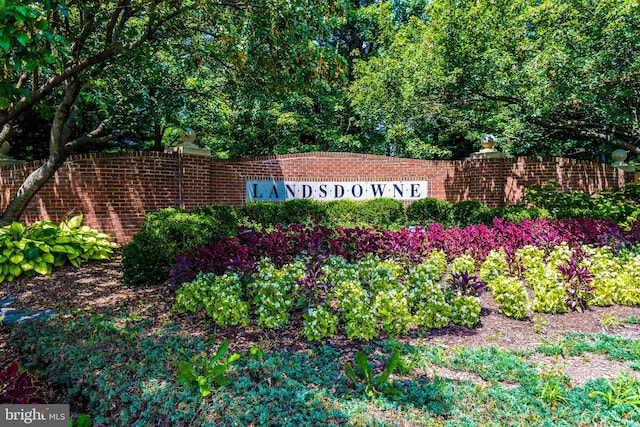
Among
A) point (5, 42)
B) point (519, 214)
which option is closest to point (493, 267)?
point (519, 214)

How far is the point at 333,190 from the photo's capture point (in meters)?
9.82

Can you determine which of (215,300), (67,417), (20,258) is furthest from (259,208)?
(67,417)

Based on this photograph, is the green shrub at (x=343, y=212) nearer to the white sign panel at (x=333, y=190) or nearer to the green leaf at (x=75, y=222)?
the white sign panel at (x=333, y=190)

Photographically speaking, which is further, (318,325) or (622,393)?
(318,325)

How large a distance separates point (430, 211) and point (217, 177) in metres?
4.90

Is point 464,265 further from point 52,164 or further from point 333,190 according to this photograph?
point 52,164

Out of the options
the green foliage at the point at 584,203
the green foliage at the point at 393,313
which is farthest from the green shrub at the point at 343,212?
the green foliage at the point at 393,313

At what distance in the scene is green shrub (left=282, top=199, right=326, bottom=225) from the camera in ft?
26.8

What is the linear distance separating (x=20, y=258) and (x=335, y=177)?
22.0 ft

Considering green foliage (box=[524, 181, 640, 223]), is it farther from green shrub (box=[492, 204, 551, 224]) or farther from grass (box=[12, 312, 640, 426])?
grass (box=[12, 312, 640, 426])

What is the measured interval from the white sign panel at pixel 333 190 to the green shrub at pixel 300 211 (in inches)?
35.2

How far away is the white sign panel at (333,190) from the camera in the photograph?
359 inches

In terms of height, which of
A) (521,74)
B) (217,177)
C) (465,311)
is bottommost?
(465,311)

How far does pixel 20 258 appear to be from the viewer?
4867mm
